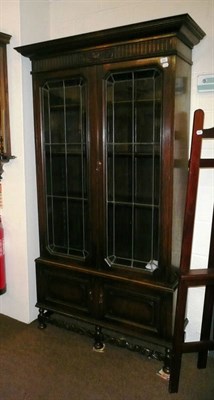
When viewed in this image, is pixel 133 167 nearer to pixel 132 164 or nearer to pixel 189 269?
pixel 132 164

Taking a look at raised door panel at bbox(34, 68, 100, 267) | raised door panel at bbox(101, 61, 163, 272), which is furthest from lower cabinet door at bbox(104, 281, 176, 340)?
raised door panel at bbox(34, 68, 100, 267)

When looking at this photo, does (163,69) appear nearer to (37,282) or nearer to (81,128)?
(81,128)

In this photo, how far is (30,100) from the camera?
248 centimetres

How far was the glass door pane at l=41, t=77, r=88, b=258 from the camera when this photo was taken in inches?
90.1

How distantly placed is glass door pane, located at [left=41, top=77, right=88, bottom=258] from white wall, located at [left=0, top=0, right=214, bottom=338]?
0.63 feet

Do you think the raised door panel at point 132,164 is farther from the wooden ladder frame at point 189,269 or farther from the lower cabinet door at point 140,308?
the wooden ladder frame at point 189,269

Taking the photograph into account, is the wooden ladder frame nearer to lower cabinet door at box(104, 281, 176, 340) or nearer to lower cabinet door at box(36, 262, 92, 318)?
lower cabinet door at box(104, 281, 176, 340)

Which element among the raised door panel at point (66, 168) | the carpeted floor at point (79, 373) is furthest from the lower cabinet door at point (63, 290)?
the carpeted floor at point (79, 373)

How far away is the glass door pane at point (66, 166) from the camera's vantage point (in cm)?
229

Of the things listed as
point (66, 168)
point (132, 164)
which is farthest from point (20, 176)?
point (132, 164)

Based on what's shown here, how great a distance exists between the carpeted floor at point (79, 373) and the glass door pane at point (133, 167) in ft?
2.22

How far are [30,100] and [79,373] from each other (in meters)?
1.95

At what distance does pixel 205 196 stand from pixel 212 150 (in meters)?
0.30

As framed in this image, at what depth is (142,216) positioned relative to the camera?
2.26 meters
